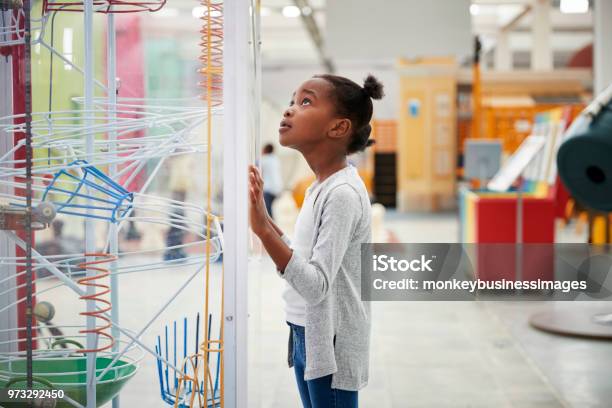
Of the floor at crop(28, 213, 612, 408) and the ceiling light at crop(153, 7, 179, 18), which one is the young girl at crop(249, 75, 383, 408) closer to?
the floor at crop(28, 213, 612, 408)

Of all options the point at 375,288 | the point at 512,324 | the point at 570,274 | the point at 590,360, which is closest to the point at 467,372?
the point at 590,360

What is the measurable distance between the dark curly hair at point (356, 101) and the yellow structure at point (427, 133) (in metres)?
13.7

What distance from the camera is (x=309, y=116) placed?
1.59 meters

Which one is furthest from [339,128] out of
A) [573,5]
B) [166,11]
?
[573,5]

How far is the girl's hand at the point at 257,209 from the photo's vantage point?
1508mm

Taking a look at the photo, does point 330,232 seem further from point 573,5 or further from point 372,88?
point 573,5

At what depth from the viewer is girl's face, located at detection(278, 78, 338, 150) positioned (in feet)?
5.22

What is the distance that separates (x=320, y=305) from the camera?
1.54 meters

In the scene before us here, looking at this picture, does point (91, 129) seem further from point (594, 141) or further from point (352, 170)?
point (594, 141)

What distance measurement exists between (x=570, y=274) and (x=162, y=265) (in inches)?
49.1

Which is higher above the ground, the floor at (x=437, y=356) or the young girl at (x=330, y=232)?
the young girl at (x=330, y=232)

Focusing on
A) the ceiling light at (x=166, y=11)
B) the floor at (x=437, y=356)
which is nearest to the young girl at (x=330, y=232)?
the floor at (x=437, y=356)

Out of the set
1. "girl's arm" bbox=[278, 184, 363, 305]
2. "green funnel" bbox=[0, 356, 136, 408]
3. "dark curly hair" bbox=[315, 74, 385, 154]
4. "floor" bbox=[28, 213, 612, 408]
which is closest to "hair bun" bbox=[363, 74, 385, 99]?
"dark curly hair" bbox=[315, 74, 385, 154]

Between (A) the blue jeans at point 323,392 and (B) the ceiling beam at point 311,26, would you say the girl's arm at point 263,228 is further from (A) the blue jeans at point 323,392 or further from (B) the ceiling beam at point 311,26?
(B) the ceiling beam at point 311,26
